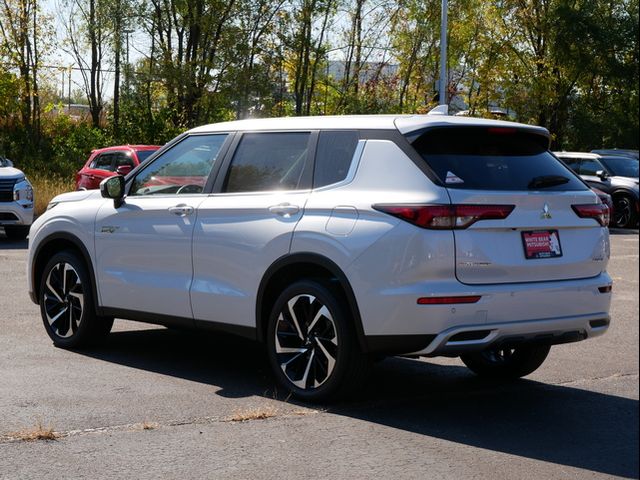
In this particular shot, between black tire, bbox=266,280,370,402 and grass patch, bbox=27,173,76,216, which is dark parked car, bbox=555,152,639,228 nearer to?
grass patch, bbox=27,173,76,216

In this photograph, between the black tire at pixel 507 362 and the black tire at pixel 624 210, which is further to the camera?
the black tire at pixel 624 210

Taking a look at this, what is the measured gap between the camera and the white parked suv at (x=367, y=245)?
558 cm

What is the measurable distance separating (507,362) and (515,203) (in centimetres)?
179

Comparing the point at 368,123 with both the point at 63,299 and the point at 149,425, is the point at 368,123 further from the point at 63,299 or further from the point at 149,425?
the point at 63,299

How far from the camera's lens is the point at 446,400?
649cm

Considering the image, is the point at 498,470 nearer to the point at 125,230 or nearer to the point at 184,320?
the point at 184,320

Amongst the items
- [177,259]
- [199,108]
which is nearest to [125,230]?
[177,259]

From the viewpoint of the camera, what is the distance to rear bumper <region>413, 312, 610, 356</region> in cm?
556

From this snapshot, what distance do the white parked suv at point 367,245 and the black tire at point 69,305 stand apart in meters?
0.44

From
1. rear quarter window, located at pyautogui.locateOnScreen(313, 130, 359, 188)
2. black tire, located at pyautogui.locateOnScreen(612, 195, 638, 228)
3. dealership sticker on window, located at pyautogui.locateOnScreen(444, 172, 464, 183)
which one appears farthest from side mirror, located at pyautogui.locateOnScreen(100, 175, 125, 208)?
black tire, located at pyautogui.locateOnScreen(612, 195, 638, 228)

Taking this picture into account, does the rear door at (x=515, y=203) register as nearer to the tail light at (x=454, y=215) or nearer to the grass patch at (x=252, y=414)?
the tail light at (x=454, y=215)

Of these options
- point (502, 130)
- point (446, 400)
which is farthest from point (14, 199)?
point (502, 130)

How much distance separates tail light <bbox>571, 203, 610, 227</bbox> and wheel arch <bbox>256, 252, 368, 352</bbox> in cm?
136

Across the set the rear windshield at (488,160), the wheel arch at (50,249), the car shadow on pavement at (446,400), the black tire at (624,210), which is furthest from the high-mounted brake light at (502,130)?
the black tire at (624,210)
